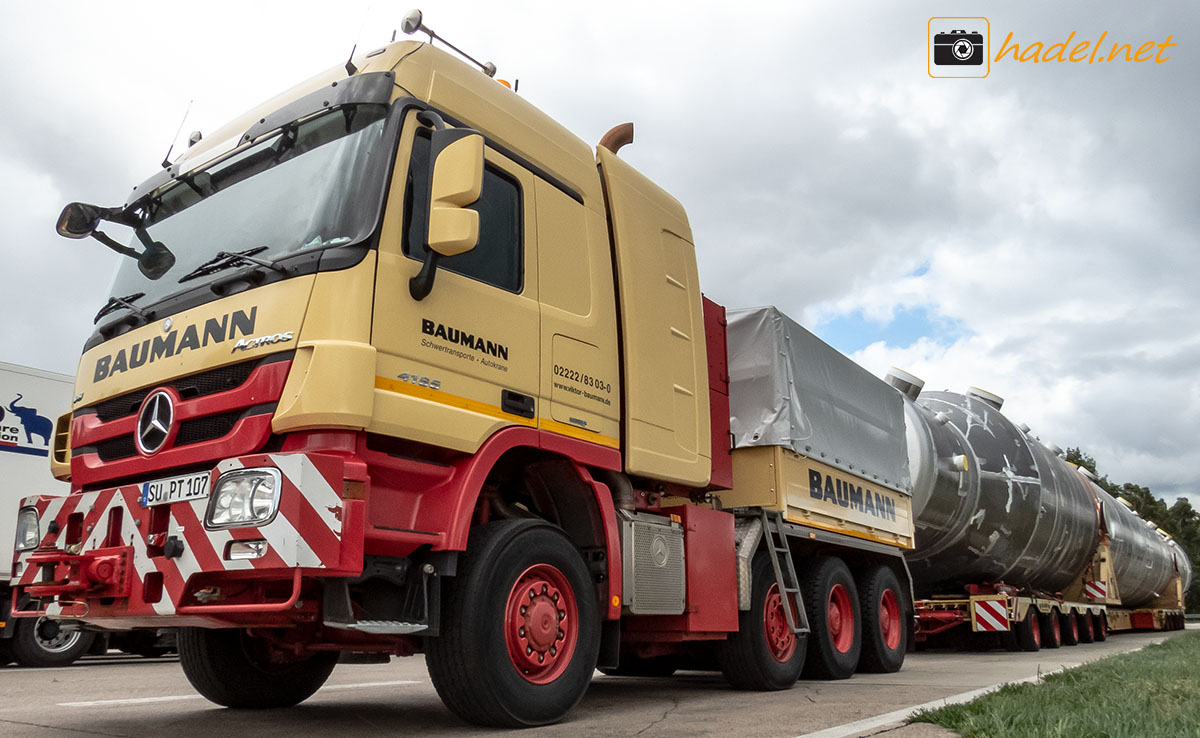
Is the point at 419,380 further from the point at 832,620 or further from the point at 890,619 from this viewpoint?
the point at 890,619

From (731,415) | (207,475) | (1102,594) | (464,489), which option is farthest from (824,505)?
(1102,594)

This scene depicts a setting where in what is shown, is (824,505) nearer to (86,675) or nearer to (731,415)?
(731,415)

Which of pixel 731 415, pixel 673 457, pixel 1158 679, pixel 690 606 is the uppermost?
pixel 731 415

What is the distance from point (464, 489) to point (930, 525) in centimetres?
929

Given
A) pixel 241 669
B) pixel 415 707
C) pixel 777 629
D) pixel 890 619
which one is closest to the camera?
pixel 241 669

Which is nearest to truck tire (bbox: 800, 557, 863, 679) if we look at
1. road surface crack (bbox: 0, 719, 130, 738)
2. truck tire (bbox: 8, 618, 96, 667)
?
road surface crack (bbox: 0, 719, 130, 738)

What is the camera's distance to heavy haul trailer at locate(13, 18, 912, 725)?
A: 416cm

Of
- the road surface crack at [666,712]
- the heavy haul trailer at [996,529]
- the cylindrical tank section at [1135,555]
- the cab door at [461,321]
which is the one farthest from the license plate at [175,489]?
the cylindrical tank section at [1135,555]

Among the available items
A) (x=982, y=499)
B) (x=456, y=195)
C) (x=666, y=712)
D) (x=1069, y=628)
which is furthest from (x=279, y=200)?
(x=1069, y=628)

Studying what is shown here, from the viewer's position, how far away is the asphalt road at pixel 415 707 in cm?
486

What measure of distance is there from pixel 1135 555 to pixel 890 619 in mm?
15723

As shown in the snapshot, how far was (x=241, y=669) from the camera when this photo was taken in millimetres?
5766

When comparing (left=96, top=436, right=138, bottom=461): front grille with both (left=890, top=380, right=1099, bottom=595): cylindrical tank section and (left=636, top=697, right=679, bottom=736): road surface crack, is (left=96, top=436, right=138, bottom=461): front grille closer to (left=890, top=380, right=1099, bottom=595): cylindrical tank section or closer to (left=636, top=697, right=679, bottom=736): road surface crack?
(left=636, top=697, right=679, bottom=736): road surface crack

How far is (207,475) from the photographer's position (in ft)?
13.8
